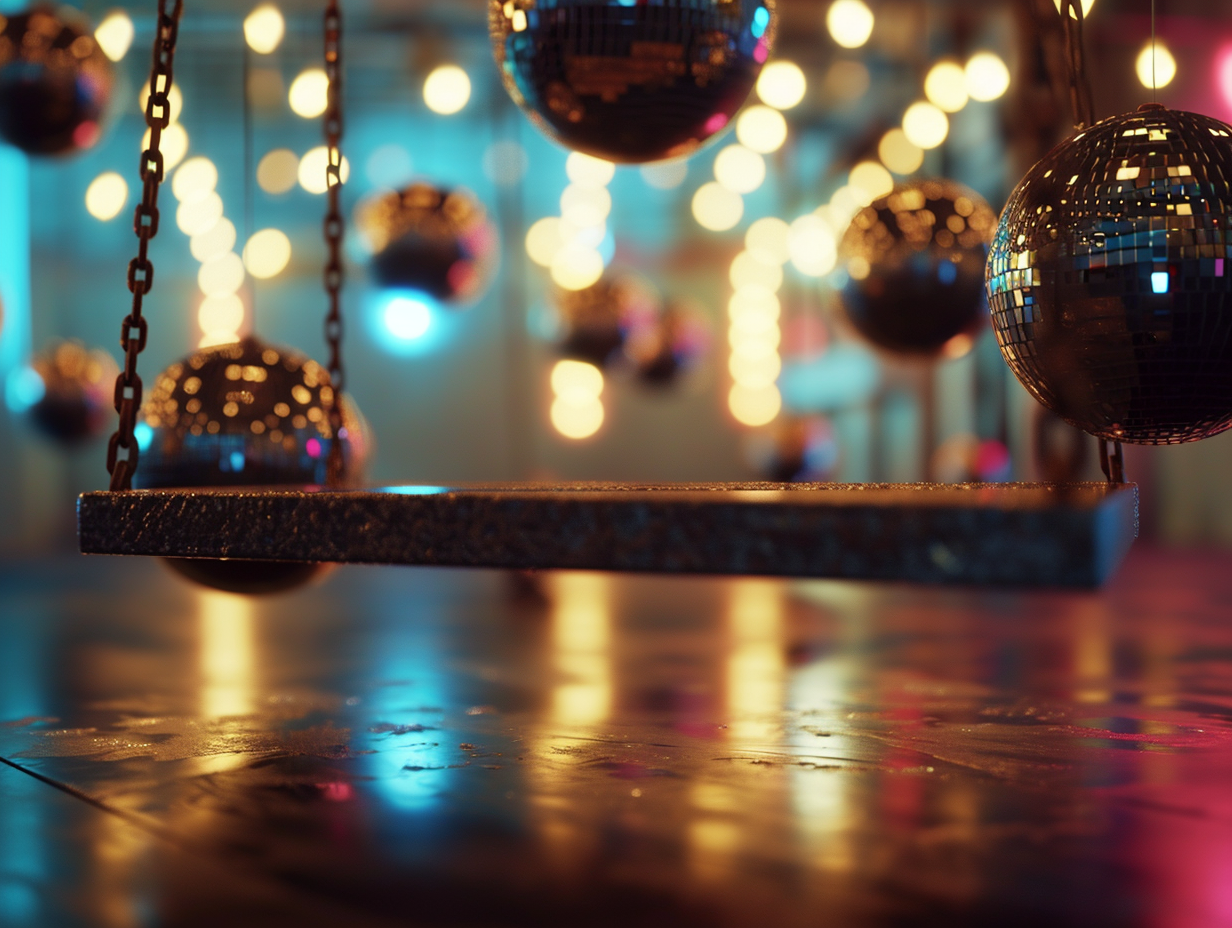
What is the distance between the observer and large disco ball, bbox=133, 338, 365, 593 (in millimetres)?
2012

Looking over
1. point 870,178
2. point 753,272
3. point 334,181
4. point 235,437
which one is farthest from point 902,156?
point 235,437

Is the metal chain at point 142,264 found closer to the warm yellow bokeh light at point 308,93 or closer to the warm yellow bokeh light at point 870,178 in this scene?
the warm yellow bokeh light at point 308,93

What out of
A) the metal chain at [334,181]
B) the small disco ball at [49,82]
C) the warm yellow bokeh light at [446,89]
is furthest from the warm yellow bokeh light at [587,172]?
the metal chain at [334,181]

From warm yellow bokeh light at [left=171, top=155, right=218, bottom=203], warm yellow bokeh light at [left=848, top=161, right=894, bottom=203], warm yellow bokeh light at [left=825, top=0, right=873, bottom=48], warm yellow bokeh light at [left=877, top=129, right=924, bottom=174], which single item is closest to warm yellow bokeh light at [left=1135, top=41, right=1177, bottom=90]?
warm yellow bokeh light at [left=825, top=0, right=873, bottom=48]

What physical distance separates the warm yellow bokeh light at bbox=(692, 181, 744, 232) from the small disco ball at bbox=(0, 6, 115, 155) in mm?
9670

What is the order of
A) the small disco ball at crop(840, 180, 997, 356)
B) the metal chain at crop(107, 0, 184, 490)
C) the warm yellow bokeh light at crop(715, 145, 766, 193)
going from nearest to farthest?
the metal chain at crop(107, 0, 184, 490), the small disco ball at crop(840, 180, 997, 356), the warm yellow bokeh light at crop(715, 145, 766, 193)

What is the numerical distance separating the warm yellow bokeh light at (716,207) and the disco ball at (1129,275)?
1159 cm

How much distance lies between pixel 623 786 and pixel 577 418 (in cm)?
1140

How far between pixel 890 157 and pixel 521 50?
852 cm

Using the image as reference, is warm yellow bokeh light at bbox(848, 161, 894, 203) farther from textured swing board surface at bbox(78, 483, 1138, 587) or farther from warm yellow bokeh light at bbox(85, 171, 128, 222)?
textured swing board surface at bbox(78, 483, 1138, 587)

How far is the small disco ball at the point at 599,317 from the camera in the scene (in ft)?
18.3

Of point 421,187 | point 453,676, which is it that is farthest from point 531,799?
point 421,187

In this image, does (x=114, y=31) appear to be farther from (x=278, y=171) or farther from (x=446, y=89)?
(x=278, y=171)

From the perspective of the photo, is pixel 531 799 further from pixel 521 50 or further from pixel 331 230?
pixel 331 230
